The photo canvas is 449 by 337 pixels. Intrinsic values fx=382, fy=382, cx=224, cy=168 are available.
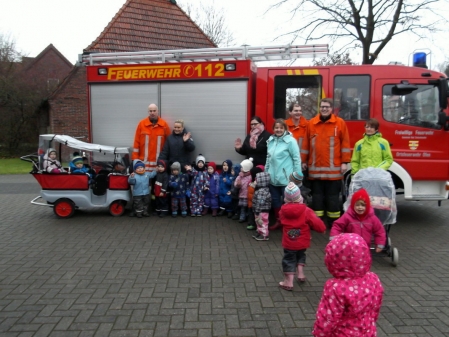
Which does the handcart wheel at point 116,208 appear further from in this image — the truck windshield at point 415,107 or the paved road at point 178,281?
the truck windshield at point 415,107

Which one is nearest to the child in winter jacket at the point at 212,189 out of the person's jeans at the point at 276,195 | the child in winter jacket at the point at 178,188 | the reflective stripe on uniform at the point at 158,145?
the child in winter jacket at the point at 178,188

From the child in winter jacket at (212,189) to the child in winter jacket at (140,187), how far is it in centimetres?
111

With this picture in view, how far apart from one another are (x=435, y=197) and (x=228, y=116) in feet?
13.1

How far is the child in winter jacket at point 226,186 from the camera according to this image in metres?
7.34

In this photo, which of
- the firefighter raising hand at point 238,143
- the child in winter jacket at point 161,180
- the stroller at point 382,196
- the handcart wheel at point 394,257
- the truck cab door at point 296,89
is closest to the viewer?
the handcart wheel at point 394,257

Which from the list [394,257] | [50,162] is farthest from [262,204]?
[50,162]

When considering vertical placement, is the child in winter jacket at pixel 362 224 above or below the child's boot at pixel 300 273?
above

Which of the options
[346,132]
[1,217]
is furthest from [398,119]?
[1,217]

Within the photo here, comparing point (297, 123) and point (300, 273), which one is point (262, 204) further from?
point (300, 273)

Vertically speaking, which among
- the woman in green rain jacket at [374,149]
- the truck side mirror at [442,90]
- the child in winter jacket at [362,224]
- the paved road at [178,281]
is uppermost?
the truck side mirror at [442,90]

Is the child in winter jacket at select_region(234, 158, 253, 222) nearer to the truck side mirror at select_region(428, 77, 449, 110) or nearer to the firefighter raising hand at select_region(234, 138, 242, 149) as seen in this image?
the firefighter raising hand at select_region(234, 138, 242, 149)

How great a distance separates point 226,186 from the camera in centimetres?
738

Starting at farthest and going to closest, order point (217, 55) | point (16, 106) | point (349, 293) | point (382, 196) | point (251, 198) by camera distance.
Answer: point (16, 106)
point (217, 55)
point (251, 198)
point (382, 196)
point (349, 293)

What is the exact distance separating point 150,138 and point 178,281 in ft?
12.0
